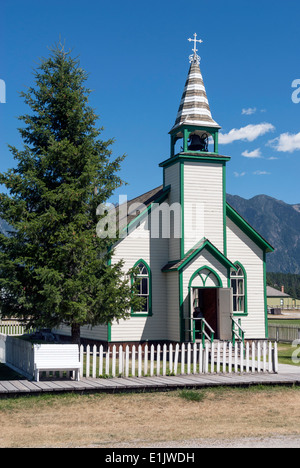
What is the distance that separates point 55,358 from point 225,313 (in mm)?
9623

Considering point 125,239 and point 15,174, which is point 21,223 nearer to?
point 15,174

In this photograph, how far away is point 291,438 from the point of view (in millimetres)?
10148

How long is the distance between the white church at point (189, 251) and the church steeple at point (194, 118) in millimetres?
44

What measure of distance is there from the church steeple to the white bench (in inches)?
458

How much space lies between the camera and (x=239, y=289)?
26281 mm

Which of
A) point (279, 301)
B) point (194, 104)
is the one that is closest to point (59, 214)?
point (194, 104)

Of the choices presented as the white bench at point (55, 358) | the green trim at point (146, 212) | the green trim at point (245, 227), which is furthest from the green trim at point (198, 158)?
the white bench at point (55, 358)

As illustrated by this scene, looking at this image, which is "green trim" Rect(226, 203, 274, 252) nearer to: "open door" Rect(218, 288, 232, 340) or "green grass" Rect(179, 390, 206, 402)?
"open door" Rect(218, 288, 232, 340)

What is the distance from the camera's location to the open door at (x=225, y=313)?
2317 cm

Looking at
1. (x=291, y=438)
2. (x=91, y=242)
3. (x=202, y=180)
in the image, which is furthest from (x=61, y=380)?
(x=202, y=180)

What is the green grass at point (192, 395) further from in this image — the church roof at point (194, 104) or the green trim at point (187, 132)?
the church roof at point (194, 104)

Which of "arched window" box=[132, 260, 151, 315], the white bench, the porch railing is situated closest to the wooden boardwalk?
the white bench
